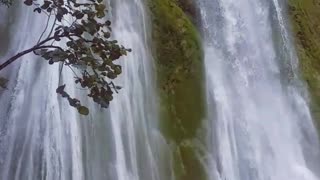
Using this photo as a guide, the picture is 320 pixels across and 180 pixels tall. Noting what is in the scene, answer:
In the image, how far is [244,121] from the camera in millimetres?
12070

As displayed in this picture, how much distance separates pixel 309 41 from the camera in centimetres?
1412

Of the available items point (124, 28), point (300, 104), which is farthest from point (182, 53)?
point (300, 104)

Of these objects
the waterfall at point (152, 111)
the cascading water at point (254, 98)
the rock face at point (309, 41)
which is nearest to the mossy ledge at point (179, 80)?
the waterfall at point (152, 111)

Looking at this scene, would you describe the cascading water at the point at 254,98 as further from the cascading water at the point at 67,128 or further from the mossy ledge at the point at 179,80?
the cascading water at the point at 67,128

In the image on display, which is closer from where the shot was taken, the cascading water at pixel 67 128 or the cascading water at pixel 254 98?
the cascading water at pixel 67 128

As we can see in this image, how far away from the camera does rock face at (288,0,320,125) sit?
1296 centimetres

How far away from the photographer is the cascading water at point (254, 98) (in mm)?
11508

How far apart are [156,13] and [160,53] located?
3.36ft

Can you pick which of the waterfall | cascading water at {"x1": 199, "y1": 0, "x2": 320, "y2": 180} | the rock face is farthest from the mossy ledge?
the rock face

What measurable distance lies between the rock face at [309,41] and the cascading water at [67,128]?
3.93 m

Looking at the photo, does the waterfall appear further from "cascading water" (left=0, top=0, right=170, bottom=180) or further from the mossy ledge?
the mossy ledge

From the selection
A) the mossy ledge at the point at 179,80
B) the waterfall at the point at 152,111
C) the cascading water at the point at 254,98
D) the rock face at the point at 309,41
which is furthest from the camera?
the rock face at the point at 309,41

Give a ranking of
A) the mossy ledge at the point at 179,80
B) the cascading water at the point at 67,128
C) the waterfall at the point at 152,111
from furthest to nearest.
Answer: the mossy ledge at the point at 179,80 → the waterfall at the point at 152,111 → the cascading water at the point at 67,128

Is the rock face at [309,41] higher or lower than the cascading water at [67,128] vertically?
higher
